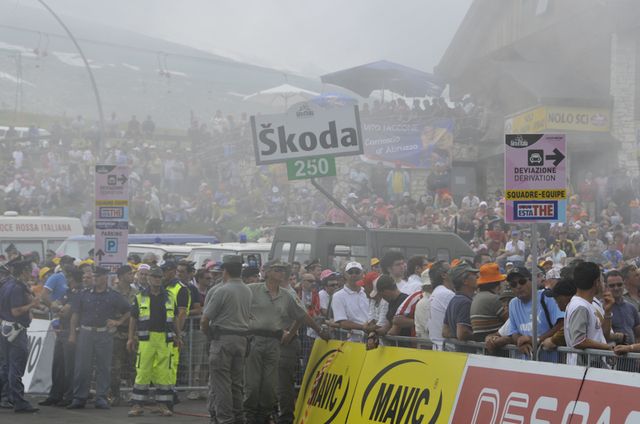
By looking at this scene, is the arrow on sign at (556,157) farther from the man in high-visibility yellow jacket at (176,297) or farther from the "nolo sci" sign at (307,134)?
the man in high-visibility yellow jacket at (176,297)

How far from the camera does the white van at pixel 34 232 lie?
77.3 ft

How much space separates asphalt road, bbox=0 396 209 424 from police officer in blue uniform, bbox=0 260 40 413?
0.32 metres

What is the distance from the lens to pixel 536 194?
8289 mm

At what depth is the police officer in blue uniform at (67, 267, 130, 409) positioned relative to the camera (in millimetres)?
13180

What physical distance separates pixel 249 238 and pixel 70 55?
258 feet

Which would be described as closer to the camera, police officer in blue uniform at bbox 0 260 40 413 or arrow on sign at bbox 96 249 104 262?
police officer in blue uniform at bbox 0 260 40 413

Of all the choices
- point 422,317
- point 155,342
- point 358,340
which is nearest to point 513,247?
point 155,342

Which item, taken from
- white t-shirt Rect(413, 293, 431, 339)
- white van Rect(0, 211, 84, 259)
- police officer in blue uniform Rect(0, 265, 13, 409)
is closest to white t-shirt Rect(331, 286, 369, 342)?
white t-shirt Rect(413, 293, 431, 339)

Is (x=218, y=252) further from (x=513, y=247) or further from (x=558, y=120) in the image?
(x=558, y=120)

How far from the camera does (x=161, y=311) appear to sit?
12531 mm

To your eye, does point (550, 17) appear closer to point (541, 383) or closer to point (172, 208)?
point (172, 208)

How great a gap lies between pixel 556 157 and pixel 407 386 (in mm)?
2073

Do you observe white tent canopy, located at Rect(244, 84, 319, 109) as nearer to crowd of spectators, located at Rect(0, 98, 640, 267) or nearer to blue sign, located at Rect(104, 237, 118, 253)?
crowd of spectators, located at Rect(0, 98, 640, 267)

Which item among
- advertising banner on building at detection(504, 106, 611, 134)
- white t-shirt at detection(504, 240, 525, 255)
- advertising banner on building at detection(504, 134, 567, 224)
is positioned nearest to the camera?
advertising banner on building at detection(504, 134, 567, 224)
